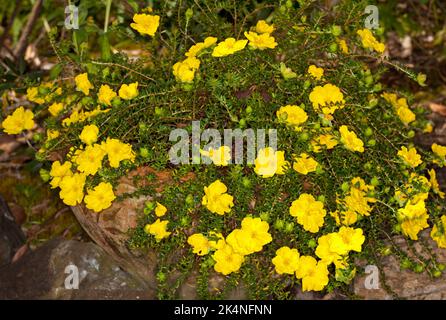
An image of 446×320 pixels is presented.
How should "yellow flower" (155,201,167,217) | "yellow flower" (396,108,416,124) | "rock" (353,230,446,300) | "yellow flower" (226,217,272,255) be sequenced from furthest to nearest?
"yellow flower" (396,108,416,124) < "rock" (353,230,446,300) < "yellow flower" (155,201,167,217) < "yellow flower" (226,217,272,255)

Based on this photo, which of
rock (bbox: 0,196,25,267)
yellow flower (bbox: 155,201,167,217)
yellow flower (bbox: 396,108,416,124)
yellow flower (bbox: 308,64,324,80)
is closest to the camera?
yellow flower (bbox: 155,201,167,217)

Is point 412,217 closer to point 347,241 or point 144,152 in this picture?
point 347,241

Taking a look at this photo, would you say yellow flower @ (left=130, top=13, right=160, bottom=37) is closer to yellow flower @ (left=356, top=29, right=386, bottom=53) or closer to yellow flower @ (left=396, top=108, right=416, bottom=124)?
yellow flower @ (left=356, top=29, right=386, bottom=53)

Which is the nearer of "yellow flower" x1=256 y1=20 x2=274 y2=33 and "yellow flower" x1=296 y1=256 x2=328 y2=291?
"yellow flower" x1=296 y1=256 x2=328 y2=291

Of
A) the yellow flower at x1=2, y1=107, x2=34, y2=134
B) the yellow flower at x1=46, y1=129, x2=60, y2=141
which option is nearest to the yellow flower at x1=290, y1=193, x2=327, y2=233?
the yellow flower at x1=46, y1=129, x2=60, y2=141

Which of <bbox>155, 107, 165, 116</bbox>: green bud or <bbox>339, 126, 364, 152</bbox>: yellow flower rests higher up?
<bbox>155, 107, 165, 116</bbox>: green bud

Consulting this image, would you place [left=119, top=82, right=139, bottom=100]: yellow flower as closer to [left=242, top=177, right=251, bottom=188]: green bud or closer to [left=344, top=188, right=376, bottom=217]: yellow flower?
[left=242, top=177, right=251, bottom=188]: green bud

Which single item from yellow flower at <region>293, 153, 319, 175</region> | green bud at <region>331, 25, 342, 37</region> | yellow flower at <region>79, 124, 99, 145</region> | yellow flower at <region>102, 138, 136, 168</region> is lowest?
yellow flower at <region>293, 153, 319, 175</region>

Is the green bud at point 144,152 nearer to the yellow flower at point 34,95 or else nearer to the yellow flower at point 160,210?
the yellow flower at point 160,210
